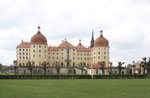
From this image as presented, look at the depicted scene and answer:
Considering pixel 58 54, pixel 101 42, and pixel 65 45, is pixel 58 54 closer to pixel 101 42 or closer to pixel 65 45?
pixel 65 45

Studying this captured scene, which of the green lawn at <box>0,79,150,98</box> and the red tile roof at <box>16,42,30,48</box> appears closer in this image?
the green lawn at <box>0,79,150,98</box>

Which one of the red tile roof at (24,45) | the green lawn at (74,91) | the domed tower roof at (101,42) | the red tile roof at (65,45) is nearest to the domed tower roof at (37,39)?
the red tile roof at (24,45)

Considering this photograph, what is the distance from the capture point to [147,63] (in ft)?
232

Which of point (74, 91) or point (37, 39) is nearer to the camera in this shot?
point (74, 91)

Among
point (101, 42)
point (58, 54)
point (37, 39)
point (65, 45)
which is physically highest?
point (37, 39)

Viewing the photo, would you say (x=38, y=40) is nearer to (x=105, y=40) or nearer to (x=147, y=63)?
(x=105, y=40)

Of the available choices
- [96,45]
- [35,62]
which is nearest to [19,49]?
[35,62]

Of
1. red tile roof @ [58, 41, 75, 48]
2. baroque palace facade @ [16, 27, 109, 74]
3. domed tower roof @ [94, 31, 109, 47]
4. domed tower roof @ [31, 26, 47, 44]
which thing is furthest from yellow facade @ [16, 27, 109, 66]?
domed tower roof @ [31, 26, 47, 44]

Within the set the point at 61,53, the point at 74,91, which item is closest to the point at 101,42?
the point at 61,53

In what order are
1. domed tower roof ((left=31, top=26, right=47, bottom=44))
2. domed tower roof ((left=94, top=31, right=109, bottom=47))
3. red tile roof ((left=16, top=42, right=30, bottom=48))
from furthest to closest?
red tile roof ((left=16, top=42, right=30, bottom=48))
domed tower roof ((left=94, top=31, right=109, bottom=47))
domed tower roof ((left=31, top=26, right=47, bottom=44))

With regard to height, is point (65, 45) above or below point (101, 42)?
below

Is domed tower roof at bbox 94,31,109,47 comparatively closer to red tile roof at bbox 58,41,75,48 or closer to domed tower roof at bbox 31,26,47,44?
red tile roof at bbox 58,41,75,48

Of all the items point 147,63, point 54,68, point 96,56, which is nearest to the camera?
point 147,63

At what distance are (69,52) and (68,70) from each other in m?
14.0
